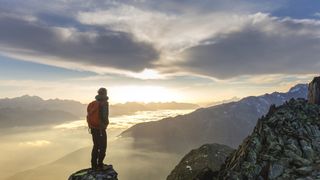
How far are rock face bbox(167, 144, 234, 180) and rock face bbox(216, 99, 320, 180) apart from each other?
1019 cm

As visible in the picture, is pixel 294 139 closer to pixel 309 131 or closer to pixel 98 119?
pixel 309 131

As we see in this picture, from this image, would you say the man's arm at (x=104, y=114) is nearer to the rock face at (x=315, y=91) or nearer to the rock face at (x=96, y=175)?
the rock face at (x=96, y=175)

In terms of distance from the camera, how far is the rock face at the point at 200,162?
→ 45781mm

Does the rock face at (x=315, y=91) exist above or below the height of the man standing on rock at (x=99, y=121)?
above

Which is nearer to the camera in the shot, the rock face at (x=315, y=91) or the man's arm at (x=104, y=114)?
the man's arm at (x=104, y=114)

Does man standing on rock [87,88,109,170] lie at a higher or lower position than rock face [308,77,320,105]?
lower

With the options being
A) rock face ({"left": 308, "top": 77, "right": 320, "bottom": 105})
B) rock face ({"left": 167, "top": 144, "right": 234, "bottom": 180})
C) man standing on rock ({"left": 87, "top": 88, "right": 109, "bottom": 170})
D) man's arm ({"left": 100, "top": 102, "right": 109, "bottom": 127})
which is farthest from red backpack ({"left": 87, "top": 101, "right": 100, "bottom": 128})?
rock face ({"left": 308, "top": 77, "right": 320, "bottom": 105})

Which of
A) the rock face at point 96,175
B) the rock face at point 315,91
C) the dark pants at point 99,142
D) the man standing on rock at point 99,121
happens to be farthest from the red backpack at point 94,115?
the rock face at point 315,91

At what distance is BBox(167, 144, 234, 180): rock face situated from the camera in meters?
45.8

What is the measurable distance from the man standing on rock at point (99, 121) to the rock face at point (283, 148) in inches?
421

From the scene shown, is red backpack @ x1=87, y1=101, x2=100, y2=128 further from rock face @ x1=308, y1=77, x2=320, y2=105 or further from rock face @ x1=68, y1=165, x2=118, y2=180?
rock face @ x1=308, y1=77, x2=320, y2=105

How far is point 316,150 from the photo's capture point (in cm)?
3116

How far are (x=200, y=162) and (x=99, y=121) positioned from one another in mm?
22394

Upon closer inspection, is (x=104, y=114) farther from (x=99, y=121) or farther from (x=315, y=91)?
(x=315, y=91)
